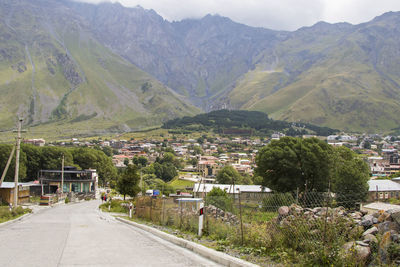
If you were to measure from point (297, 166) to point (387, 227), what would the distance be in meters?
43.9

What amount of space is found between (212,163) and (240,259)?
136 m

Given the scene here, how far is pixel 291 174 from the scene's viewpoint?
51.7 meters

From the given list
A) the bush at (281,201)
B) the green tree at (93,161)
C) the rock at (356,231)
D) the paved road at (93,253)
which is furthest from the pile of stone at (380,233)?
the green tree at (93,161)

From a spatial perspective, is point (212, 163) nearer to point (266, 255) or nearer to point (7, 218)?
point (7, 218)

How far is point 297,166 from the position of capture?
168 ft

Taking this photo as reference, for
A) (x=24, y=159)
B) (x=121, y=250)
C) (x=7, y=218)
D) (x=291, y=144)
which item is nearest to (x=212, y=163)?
(x=24, y=159)

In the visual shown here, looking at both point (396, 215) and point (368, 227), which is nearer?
point (396, 215)

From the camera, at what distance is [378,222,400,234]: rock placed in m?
8.18

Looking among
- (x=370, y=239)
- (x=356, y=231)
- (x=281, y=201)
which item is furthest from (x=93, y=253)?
(x=370, y=239)

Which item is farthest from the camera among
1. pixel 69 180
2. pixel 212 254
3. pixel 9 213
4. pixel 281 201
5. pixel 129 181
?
pixel 69 180

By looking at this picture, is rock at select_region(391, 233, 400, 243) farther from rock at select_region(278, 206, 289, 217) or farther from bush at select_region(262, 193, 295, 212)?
bush at select_region(262, 193, 295, 212)

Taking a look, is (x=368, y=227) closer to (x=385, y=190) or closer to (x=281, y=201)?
(x=281, y=201)

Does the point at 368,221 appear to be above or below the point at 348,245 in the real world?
above

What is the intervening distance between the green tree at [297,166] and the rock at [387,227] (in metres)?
41.2
